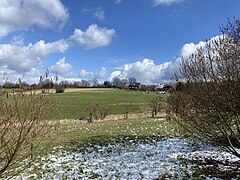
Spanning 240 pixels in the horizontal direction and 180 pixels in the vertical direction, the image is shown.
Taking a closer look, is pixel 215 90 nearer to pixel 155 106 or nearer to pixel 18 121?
pixel 18 121

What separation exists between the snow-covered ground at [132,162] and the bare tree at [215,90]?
129 centimetres

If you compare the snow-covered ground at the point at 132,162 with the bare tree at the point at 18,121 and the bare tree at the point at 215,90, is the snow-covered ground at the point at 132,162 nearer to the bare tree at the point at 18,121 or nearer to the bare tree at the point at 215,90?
the bare tree at the point at 215,90

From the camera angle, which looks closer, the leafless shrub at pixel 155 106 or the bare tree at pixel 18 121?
the bare tree at pixel 18 121

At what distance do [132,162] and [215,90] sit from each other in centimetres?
371

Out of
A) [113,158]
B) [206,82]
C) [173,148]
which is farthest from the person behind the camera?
[173,148]

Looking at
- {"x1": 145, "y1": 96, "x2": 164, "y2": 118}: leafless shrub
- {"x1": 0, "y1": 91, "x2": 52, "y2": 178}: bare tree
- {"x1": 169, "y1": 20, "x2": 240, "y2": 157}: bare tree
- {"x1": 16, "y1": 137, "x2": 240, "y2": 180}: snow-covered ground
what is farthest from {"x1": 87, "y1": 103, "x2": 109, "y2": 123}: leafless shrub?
{"x1": 0, "y1": 91, "x2": 52, "y2": 178}: bare tree

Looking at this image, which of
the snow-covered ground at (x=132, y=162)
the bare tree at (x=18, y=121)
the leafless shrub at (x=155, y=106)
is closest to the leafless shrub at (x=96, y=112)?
the leafless shrub at (x=155, y=106)

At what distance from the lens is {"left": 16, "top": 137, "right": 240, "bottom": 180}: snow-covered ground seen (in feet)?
23.4

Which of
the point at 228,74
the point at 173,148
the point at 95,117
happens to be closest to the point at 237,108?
the point at 228,74

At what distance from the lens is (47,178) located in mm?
6996

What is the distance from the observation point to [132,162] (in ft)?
27.1

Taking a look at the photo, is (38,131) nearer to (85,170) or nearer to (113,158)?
(85,170)

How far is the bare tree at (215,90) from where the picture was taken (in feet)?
19.8

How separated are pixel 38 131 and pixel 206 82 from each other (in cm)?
439
